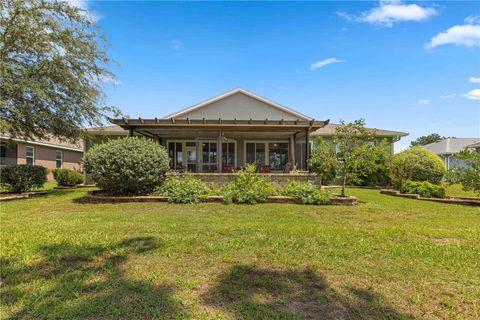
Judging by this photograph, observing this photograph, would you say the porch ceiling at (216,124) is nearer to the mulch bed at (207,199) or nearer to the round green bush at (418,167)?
the mulch bed at (207,199)

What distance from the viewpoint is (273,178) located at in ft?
38.4

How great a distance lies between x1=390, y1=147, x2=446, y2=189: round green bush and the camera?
13.6 metres

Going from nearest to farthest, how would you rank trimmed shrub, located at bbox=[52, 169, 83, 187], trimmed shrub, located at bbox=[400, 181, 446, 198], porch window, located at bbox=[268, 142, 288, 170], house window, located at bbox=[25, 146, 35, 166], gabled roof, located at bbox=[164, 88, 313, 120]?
trimmed shrub, located at bbox=[400, 181, 446, 198] < trimmed shrub, located at bbox=[52, 169, 83, 187] < gabled roof, located at bbox=[164, 88, 313, 120] < porch window, located at bbox=[268, 142, 288, 170] < house window, located at bbox=[25, 146, 35, 166]

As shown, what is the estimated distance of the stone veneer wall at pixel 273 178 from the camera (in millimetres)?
11719

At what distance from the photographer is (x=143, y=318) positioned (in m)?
2.49

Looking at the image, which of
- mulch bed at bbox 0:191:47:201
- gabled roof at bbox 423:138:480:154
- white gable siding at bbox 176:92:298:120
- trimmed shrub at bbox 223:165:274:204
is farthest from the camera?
gabled roof at bbox 423:138:480:154

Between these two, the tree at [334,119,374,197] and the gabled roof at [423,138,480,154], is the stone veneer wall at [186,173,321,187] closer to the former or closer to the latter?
the tree at [334,119,374,197]

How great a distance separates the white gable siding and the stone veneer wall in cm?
842

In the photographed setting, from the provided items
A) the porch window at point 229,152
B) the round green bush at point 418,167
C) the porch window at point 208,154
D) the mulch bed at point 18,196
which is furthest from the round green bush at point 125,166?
the round green bush at point 418,167

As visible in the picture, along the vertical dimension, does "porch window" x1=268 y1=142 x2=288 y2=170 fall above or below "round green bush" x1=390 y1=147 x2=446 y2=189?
above

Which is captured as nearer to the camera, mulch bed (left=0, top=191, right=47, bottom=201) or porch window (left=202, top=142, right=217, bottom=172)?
mulch bed (left=0, top=191, right=47, bottom=201)

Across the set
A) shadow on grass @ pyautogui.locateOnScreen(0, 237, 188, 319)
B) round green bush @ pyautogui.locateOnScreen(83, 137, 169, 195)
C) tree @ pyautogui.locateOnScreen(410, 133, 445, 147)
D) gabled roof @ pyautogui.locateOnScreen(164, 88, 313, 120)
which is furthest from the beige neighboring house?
tree @ pyautogui.locateOnScreen(410, 133, 445, 147)

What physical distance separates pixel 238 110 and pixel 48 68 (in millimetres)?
11295

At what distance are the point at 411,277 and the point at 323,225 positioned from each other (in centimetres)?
271
